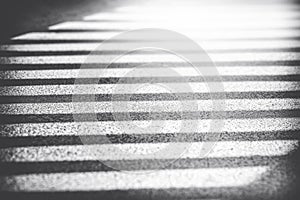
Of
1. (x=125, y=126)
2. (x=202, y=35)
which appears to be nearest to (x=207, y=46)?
(x=202, y=35)

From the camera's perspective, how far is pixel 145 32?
349 cm

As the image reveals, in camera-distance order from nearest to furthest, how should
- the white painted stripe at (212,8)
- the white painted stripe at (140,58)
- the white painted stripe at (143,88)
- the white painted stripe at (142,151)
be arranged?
the white painted stripe at (142,151) < the white painted stripe at (143,88) < the white painted stripe at (140,58) < the white painted stripe at (212,8)

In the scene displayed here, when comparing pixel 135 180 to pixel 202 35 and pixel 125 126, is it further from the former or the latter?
pixel 202 35

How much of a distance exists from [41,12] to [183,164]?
2.79m

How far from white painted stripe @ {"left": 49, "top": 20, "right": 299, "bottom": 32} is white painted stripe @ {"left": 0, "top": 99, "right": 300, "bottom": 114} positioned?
4.42 ft

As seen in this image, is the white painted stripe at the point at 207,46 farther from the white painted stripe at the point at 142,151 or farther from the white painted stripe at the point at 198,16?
the white painted stripe at the point at 142,151

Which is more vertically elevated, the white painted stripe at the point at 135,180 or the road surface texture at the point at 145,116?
the road surface texture at the point at 145,116

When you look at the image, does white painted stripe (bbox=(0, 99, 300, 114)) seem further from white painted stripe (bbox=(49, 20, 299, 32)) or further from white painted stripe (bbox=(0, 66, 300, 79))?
white painted stripe (bbox=(49, 20, 299, 32))

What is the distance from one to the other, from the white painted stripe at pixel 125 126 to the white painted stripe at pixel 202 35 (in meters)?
1.33

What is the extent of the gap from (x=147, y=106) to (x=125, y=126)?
276 mm

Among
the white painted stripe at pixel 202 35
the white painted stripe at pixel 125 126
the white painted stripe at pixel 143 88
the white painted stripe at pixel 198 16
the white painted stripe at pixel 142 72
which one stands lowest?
the white painted stripe at pixel 125 126

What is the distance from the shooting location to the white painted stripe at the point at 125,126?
2.17m

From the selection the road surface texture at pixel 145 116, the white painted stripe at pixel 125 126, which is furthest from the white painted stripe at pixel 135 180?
the white painted stripe at pixel 125 126

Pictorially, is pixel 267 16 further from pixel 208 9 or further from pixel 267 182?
pixel 267 182
